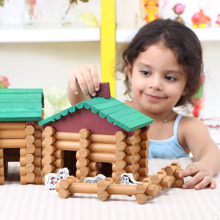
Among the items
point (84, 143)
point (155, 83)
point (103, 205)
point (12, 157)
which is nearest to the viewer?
point (103, 205)

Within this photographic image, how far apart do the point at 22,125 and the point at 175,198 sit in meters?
0.34

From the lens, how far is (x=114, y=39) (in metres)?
1.71

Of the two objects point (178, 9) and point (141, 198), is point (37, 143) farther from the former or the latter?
point (178, 9)

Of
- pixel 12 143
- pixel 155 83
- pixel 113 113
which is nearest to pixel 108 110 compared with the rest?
pixel 113 113

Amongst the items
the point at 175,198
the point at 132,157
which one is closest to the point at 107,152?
the point at 132,157

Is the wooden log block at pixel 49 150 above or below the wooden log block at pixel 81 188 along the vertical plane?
above

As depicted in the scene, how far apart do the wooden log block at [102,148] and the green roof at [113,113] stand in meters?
0.05

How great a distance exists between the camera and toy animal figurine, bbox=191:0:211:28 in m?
1.87

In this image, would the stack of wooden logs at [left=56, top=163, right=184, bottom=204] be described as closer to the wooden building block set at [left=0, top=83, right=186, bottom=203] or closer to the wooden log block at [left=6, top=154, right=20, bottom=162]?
the wooden building block set at [left=0, top=83, right=186, bottom=203]

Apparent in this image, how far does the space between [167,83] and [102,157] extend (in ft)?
1.34

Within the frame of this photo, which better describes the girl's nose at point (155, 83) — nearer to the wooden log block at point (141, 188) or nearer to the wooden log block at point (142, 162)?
the wooden log block at point (142, 162)

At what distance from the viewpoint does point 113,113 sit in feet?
2.38

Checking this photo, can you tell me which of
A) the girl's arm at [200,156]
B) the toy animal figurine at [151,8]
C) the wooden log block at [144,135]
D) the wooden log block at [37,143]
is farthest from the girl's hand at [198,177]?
the toy animal figurine at [151,8]

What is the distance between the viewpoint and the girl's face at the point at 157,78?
102 centimetres
